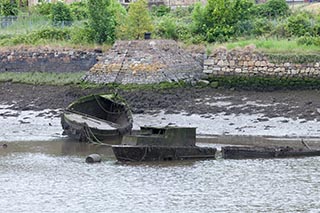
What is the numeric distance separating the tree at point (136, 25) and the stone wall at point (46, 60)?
81.4 inches

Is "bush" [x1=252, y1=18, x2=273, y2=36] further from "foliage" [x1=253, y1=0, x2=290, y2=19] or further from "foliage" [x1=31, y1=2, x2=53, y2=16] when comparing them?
"foliage" [x1=31, y1=2, x2=53, y2=16]

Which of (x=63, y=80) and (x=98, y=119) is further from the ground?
(x=98, y=119)

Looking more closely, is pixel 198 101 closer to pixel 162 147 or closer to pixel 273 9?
pixel 162 147

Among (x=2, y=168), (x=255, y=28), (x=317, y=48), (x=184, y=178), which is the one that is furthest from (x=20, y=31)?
(x=184, y=178)

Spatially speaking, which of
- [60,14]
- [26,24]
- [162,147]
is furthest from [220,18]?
[162,147]

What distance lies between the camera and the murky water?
2489 centimetres

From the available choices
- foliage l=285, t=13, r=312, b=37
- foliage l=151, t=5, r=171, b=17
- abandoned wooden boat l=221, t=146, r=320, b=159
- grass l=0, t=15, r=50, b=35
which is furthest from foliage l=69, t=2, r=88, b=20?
abandoned wooden boat l=221, t=146, r=320, b=159

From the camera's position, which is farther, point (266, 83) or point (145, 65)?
point (145, 65)

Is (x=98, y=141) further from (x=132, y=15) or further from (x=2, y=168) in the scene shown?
(x=132, y=15)

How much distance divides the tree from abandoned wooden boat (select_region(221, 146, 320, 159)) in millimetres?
18466

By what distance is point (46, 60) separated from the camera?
4872 cm

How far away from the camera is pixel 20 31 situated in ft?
185

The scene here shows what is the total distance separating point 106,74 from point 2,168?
14.5 meters

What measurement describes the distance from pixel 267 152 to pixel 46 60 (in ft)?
68.9
